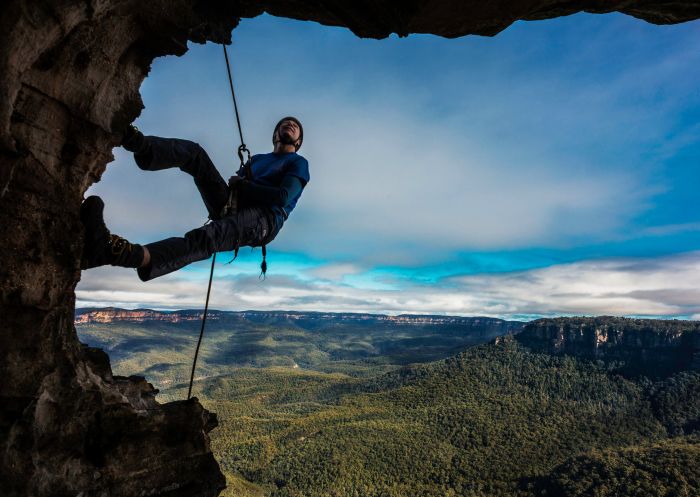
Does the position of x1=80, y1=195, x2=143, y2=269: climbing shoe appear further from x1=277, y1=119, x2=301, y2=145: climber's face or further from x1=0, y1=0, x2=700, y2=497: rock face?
x1=277, y1=119, x2=301, y2=145: climber's face

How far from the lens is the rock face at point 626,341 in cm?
12312

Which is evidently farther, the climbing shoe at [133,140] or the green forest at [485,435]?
the green forest at [485,435]

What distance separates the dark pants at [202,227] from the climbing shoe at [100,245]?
0.73 feet

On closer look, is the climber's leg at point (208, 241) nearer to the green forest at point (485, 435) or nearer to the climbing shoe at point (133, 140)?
the climbing shoe at point (133, 140)

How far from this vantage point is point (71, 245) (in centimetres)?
408

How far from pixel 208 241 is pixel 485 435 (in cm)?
10919

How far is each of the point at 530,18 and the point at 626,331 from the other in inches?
6432

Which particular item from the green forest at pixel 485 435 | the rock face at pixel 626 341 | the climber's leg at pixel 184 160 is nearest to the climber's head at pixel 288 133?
the climber's leg at pixel 184 160

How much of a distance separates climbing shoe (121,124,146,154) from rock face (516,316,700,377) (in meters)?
156

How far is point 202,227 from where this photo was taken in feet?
16.8

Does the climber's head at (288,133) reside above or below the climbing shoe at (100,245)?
above

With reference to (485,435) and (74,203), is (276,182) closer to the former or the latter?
(74,203)

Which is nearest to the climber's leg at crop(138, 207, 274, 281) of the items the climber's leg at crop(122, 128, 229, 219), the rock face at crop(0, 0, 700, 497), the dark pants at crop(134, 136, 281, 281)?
the dark pants at crop(134, 136, 281, 281)

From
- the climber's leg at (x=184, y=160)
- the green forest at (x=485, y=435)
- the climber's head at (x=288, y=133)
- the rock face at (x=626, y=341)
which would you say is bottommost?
the green forest at (x=485, y=435)
